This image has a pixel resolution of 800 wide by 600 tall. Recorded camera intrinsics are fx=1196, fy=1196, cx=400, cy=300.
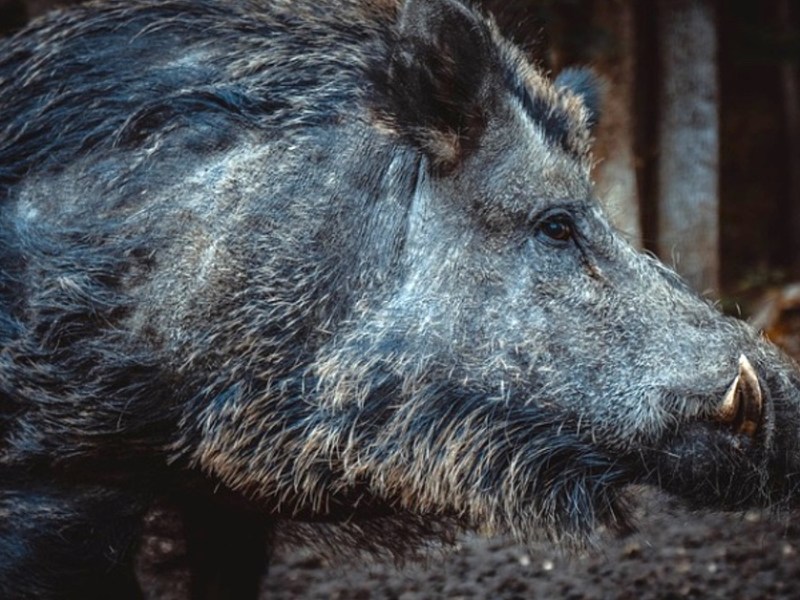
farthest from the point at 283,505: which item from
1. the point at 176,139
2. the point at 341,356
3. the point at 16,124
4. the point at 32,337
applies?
the point at 16,124

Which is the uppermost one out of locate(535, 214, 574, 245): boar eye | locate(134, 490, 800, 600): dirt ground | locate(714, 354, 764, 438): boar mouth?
locate(535, 214, 574, 245): boar eye

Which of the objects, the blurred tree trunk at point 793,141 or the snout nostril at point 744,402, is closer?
the snout nostril at point 744,402

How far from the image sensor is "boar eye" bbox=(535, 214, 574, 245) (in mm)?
3559

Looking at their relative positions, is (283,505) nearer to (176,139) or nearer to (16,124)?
(176,139)

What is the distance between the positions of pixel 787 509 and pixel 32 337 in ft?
7.29

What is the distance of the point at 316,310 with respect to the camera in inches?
132

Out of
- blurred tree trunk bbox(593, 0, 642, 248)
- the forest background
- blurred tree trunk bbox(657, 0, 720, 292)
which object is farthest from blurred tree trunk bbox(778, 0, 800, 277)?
blurred tree trunk bbox(593, 0, 642, 248)

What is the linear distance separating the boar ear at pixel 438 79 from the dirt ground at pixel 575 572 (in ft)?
5.82

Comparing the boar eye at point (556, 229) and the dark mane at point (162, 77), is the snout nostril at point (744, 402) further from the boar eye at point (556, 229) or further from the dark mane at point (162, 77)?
the dark mane at point (162, 77)

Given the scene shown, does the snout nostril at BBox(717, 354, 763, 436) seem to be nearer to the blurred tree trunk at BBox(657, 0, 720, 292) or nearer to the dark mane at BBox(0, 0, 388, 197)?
the dark mane at BBox(0, 0, 388, 197)

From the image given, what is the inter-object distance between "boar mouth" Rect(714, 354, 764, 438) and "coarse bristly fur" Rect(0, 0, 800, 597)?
6 cm

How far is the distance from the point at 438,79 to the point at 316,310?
0.74 metres

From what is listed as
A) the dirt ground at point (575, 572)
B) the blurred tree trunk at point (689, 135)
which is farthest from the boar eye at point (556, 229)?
the blurred tree trunk at point (689, 135)

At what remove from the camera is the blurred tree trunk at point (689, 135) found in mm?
9586
